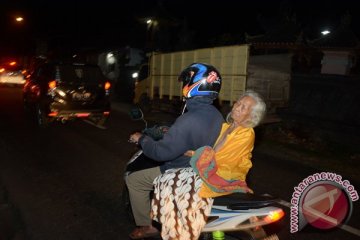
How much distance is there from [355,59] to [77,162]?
71.8ft

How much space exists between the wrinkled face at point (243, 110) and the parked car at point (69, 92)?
8389 mm

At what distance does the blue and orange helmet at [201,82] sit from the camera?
10.6 feet

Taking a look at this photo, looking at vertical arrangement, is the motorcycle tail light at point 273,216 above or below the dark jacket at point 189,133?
below

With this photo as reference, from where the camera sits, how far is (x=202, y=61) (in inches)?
523

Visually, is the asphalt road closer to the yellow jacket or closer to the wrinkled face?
the yellow jacket

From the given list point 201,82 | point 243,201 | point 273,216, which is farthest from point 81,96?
point 273,216

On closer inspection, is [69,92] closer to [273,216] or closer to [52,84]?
[52,84]

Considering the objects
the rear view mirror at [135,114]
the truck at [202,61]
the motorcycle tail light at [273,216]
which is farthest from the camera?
the truck at [202,61]

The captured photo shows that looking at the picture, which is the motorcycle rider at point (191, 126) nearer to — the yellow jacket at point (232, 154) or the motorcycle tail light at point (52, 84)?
the yellow jacket at point (232, 154)

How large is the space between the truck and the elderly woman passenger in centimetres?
863

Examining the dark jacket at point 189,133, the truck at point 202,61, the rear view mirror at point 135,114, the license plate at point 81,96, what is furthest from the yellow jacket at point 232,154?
the truck at point 202,61

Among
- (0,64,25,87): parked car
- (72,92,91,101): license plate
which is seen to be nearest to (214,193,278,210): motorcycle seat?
(72,92,91,101): license plate

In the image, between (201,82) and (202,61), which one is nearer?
(201,82)

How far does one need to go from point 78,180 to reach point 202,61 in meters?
7.79
